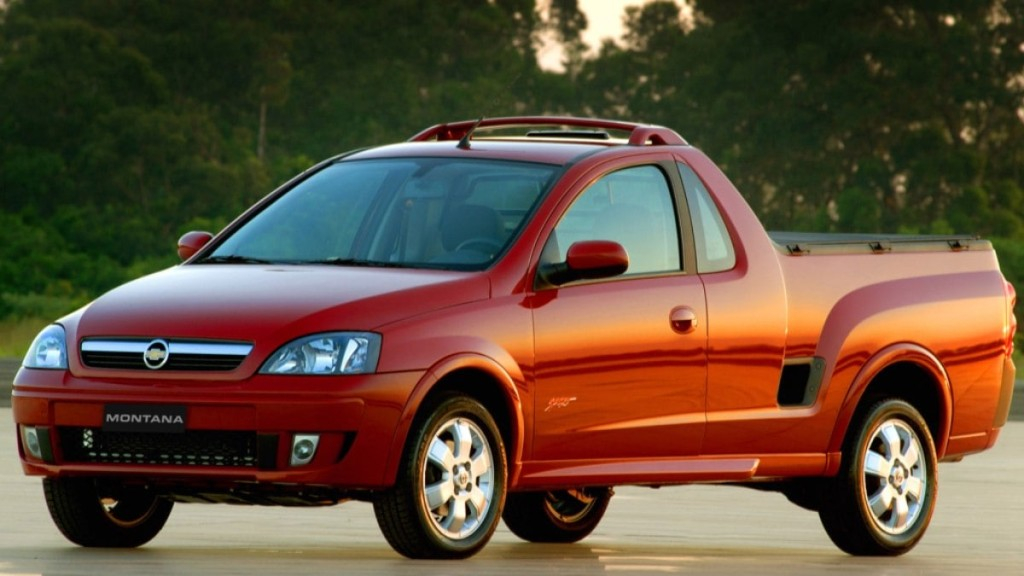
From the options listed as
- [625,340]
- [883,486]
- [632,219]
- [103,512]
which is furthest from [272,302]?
[883,486]

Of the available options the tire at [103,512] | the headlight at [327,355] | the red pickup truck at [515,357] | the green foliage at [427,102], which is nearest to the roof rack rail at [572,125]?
the red pickup truck at [515,357]

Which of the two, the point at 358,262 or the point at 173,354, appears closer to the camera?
the point at 173,354

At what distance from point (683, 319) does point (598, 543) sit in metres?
1.57

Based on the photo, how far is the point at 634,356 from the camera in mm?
10258

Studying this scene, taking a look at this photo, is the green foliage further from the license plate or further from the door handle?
the license plate

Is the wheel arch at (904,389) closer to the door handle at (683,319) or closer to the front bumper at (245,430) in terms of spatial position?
the door handle at (683,319)

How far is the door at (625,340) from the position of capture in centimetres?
993

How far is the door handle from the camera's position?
34.3 feet

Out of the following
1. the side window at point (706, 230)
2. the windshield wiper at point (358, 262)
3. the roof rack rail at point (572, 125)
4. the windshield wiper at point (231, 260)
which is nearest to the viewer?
the windshield wiper at point (358, 262)

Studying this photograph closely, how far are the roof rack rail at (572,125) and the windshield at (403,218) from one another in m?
0.40

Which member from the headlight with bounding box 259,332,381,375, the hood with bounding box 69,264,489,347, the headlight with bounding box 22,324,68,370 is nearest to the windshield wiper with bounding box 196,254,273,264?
the hood with bounding box 69,264,489,347

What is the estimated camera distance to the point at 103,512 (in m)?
10.2

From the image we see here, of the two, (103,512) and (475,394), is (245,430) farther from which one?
(103,512)

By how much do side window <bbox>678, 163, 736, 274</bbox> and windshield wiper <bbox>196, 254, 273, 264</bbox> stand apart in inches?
74.1
